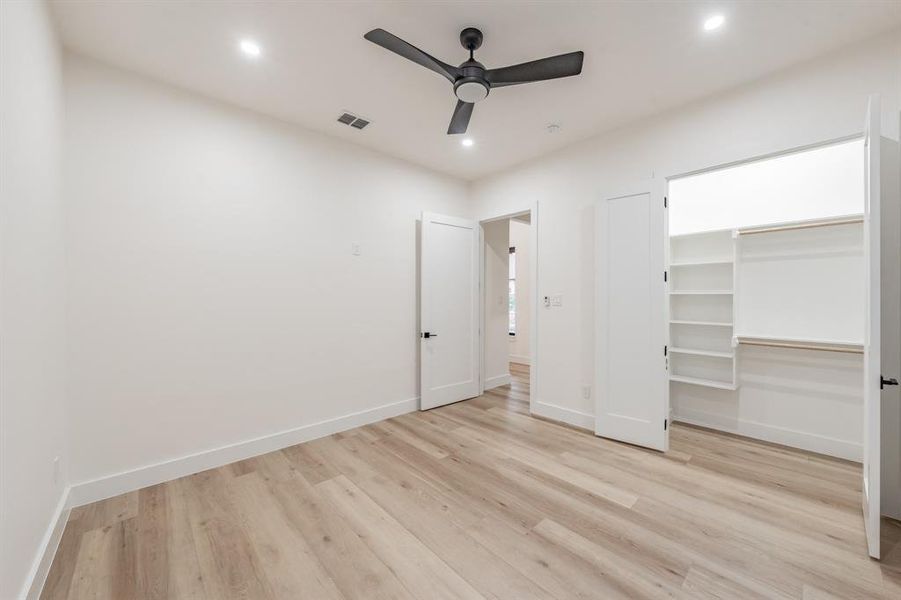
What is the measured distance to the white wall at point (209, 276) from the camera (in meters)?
2.43

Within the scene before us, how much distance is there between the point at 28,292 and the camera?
161 cm

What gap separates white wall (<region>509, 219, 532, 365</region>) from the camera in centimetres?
704

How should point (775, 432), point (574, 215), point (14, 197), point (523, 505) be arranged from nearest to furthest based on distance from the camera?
point (14, 197) < point (523, 505) < point (775, 432) < point (574, 215)

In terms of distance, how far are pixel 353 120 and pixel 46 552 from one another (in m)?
3.44

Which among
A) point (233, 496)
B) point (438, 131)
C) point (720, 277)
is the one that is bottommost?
point (233, 496)

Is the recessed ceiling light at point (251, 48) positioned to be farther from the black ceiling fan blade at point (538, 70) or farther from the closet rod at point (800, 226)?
the closet rod at point (800, 226)

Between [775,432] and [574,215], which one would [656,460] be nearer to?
[775,432]

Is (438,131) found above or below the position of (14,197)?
above

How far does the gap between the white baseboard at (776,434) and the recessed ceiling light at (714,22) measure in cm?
321

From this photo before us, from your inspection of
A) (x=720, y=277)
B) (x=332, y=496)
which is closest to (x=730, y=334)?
(x=720, y=277)

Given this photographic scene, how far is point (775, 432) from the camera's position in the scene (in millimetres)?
3186

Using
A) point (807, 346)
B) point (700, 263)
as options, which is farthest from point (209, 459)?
point (807, 346)

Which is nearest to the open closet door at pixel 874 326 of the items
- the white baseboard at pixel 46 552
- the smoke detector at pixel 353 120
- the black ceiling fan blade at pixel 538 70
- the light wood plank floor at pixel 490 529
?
the light wood plank floor at pixel 490 529

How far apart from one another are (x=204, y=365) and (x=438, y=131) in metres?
2.90
